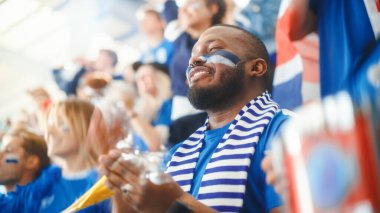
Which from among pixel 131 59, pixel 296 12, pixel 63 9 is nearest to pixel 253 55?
pixel 296 12

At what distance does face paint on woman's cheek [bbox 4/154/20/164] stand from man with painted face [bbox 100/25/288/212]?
0.68 meters

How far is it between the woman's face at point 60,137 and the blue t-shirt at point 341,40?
0.72 meters

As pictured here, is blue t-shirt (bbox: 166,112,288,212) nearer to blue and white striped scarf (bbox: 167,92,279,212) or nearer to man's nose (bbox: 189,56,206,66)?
blue and white striped scarf (bbox: 167,92,279,212)

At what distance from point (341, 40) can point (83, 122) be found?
739mm

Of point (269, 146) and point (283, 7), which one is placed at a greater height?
point (283, 7)

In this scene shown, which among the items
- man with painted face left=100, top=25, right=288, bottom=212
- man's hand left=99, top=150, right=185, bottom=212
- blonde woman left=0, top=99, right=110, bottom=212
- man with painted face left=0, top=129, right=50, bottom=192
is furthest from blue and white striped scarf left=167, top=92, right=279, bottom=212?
man with painted face left=0, top=129, right=50, bottom=192

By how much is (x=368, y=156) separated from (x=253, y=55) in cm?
75

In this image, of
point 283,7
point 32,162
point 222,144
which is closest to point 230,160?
point 222,144

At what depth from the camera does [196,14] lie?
143cm

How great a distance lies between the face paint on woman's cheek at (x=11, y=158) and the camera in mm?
1545

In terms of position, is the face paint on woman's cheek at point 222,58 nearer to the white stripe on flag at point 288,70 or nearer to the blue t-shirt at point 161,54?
the white stripe on flag at point 288,70

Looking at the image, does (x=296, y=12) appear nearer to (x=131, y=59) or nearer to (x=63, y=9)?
(x=131, y=59)

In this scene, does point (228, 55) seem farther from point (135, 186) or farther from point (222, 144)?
point (135, 186)

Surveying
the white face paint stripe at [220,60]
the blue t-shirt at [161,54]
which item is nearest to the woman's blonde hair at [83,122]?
the blue t-shirt at [161,54]
